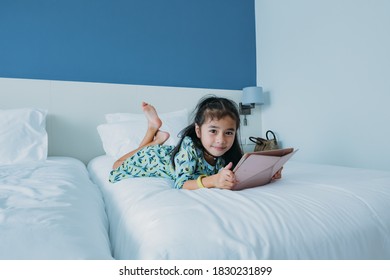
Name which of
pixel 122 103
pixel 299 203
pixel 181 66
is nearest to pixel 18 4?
pixel 122 103

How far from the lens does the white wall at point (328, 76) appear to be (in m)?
1.83

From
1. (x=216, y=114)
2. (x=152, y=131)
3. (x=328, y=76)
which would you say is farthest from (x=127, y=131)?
(x=328, y=76)

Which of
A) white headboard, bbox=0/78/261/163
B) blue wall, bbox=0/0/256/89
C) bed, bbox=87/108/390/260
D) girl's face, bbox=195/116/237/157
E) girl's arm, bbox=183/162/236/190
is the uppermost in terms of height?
blue wall, bbox=0/0/256/89

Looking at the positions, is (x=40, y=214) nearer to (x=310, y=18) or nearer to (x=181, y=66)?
(x=181, y=66)

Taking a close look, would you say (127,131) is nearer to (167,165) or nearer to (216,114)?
(167,165)

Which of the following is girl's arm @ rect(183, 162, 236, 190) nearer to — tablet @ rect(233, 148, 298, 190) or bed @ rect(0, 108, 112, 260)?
tablet @ rect(233, 148, 298, 190)

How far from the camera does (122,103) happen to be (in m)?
2.28

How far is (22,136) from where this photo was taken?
174cm

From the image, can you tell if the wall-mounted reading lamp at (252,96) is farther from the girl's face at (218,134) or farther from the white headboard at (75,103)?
the girl's face at (218,134)

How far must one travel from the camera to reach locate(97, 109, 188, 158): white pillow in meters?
1.93

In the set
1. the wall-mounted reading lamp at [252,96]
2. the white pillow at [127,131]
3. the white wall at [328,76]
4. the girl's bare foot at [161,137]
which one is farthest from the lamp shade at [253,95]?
the girl's bare foot at [161,137]

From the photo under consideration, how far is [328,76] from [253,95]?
26.2 inches

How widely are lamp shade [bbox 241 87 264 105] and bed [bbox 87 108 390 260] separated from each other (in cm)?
171

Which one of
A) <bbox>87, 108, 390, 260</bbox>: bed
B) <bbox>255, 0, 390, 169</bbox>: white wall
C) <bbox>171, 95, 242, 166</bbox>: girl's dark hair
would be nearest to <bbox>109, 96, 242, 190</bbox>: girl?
<bbox>171, 95, 242, 166</bbox>: girl's dark hair
